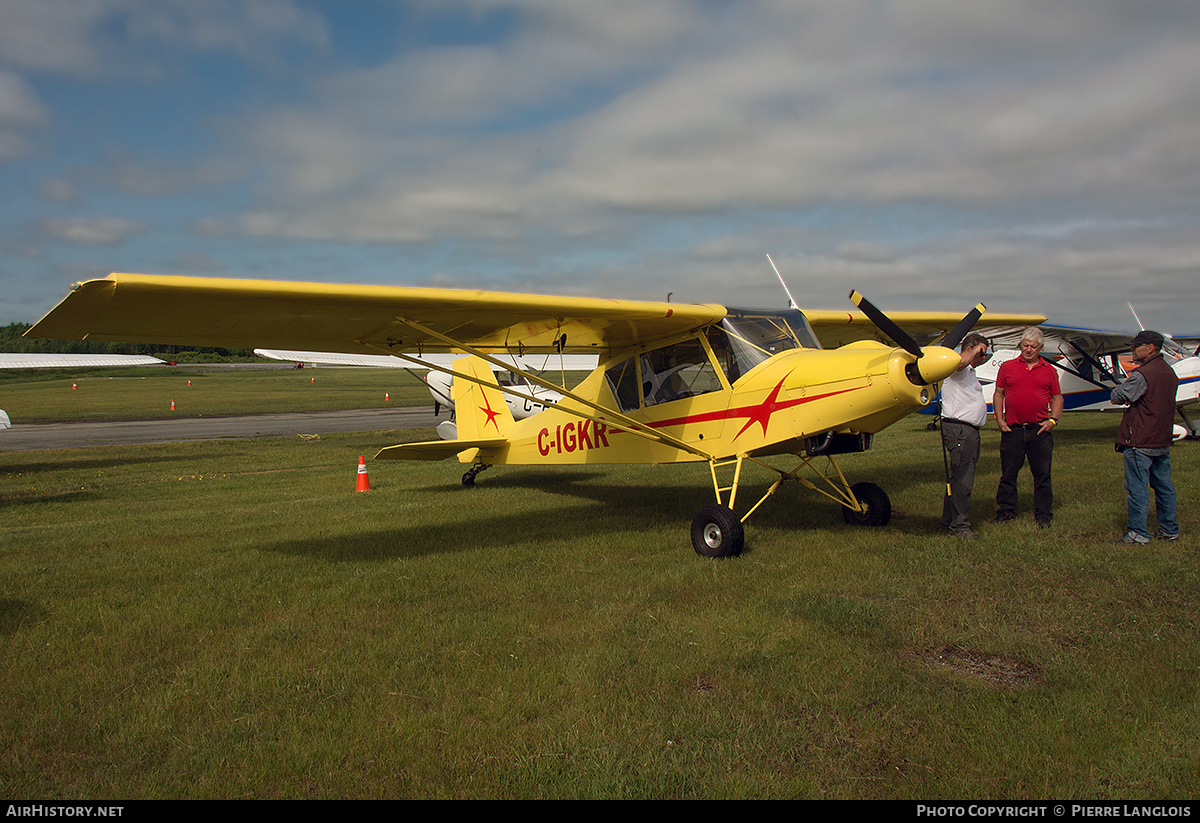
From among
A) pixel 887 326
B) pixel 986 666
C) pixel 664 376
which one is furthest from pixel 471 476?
pixel 986 666

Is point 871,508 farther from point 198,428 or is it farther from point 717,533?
point 198,428

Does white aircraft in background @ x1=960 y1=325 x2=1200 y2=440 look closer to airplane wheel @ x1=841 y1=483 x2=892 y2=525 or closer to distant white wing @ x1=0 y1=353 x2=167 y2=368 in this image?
airplane wheel @ x1=841 y1=483 x2=892 y2=525

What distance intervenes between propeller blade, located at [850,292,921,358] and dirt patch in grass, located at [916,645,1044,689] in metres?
2.72

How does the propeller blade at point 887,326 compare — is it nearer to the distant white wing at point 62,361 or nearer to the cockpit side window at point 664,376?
the cockpit side window at point 664,376

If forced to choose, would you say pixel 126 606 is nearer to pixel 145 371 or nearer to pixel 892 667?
pixel 892 667

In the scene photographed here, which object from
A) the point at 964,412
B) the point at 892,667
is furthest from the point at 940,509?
the point at 892,667

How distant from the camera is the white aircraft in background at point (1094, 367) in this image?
14.9 meters

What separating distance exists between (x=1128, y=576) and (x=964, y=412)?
7.00ft

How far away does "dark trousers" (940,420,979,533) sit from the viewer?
22.8 ft

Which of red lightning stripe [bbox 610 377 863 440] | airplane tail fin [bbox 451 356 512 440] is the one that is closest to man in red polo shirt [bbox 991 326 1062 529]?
red lightning stripe [bbox 610 377 863 440]

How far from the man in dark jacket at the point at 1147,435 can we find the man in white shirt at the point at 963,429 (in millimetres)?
1150

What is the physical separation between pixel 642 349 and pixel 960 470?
3.58 meters

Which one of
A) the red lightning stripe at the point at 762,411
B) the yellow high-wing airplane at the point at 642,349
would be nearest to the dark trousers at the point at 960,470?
the yellow high-wing airplane at the point at 642,349

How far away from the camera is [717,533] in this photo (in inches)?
259
